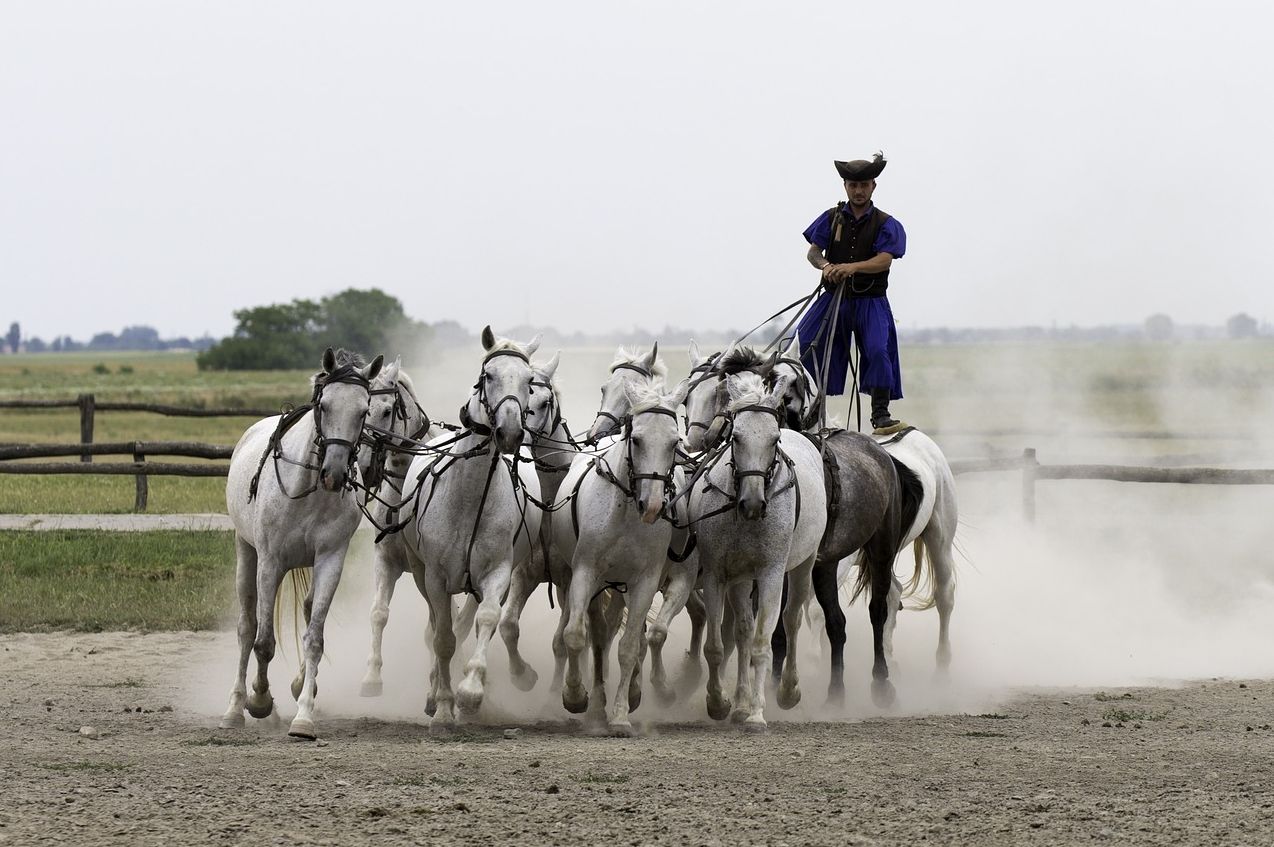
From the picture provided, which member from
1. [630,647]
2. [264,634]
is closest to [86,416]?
[264,634]

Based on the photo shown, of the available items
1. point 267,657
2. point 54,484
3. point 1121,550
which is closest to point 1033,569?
point 1121,550

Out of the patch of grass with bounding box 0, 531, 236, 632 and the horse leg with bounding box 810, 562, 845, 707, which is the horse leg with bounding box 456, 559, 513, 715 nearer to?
the horse leg with bounding box 810, 562, 845, 707

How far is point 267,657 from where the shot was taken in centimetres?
817

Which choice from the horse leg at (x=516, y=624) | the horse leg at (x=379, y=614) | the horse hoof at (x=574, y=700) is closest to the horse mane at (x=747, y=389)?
the horse leg at (x=516, y=624)

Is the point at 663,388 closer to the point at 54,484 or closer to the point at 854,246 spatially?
the point at 854,246

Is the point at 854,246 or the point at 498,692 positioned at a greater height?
the point at 854,246

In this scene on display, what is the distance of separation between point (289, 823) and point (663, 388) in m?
3.39

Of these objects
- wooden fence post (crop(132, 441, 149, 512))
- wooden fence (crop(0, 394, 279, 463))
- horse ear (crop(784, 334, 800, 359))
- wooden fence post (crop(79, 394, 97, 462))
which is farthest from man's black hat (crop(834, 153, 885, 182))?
wooden fence post (crop(79, 394, 97, 462))

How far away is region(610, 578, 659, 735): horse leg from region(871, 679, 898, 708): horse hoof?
2.14 meters

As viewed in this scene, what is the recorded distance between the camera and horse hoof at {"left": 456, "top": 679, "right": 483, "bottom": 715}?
24.8 ft

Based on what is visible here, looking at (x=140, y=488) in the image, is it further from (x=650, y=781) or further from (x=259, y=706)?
(x=650, y=781)

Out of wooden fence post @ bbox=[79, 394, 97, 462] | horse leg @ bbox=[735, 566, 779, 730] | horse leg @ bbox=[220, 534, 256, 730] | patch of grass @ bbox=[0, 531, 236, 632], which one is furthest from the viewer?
wooden fence post @ bbox=[79, 394, 97, 462]

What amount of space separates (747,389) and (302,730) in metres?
2.83

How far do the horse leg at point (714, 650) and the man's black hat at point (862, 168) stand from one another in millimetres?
3478
